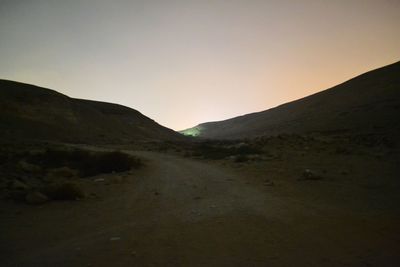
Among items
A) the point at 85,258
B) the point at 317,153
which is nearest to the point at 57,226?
the point at 85,258

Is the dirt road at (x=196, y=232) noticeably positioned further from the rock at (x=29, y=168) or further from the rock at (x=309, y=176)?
the rock at (x=29, y=168)

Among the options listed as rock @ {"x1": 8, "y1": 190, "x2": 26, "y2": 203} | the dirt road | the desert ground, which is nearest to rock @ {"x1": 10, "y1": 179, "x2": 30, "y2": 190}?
rock @ {"x1": 8, "y1": 190, "x2": 26, "y2": 203}

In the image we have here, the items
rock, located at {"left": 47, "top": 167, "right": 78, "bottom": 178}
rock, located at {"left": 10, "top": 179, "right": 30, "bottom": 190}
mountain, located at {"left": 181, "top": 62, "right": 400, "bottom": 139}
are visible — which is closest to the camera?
rock, located at {"left": 10, "top": 179, "right": 30, "bottom": 190}

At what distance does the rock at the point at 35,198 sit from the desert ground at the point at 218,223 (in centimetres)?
21

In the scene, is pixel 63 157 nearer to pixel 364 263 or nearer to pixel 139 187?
pixel 139 187

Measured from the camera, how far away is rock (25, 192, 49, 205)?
25.1 feet

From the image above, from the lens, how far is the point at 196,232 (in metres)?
5.24

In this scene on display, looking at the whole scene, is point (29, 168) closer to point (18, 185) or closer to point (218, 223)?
point (18, 185)

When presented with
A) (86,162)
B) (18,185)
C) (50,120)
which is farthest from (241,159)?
(50,120)

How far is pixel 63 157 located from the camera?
1582cm

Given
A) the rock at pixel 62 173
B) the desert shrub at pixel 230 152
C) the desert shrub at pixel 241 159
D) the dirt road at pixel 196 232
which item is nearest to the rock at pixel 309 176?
the dirt road at pixel 196 232

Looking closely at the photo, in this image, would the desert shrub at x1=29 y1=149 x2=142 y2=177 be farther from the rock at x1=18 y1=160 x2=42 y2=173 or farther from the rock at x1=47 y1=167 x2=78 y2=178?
the rock at x1=18 y1=160 x2=42 y2=173

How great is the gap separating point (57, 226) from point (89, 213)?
959 mm

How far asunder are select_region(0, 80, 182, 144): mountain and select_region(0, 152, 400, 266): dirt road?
1652 inches
